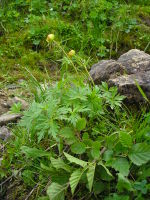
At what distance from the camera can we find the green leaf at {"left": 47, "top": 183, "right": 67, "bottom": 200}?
228cm

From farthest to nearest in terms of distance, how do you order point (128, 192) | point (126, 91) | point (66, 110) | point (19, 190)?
point (126, 91), point (19, 190), point (66, 110), point (128, 192)

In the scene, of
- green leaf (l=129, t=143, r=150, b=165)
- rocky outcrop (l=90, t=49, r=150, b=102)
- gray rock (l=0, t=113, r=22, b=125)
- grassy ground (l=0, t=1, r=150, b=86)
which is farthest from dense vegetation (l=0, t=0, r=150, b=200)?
grassy ground (l=0, t=1, r=150, b=86)

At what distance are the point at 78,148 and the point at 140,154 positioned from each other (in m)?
0.38

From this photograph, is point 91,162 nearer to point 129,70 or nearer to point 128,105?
point 128,105

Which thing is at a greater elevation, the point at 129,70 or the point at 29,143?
the point at 129,70

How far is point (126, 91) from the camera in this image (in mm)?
2922

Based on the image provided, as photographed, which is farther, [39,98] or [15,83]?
[15,83]

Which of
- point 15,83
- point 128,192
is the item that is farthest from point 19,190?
point 15,83

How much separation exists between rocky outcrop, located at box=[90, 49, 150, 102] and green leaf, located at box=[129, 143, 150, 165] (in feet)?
2.34

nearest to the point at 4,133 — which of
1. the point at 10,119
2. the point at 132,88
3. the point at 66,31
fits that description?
the point at 10,119

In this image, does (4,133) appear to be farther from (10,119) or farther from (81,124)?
(81,124)

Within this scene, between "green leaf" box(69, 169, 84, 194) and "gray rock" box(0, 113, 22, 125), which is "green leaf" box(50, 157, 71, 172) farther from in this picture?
"gray rock" box(0, 113, 22, 125)

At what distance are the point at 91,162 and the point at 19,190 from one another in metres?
0.66

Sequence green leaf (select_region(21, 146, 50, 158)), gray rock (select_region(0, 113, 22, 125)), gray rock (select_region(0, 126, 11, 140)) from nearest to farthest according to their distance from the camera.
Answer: green leaf (select_region(21, 146, 50, 158)) < gray rock (select_region(0, 126, 11, 140)) < gray rock (select_region(0, 113, 22, 125))
